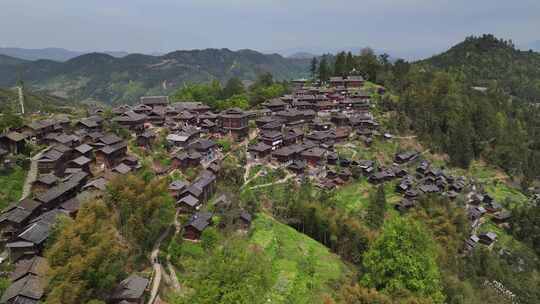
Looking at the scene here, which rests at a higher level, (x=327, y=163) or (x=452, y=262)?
(x=327, y=163)

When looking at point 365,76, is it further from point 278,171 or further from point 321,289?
point 321,289

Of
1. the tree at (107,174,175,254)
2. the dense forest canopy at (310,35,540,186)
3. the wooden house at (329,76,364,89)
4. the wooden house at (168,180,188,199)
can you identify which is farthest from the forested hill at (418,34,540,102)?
the tree at (107,174,175,254)

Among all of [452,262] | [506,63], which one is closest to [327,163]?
[452,262]

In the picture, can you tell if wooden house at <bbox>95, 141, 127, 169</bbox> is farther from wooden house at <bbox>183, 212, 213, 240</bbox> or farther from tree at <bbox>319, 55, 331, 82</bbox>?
tree at <bbox>319, 55, 331, 82</bbox>

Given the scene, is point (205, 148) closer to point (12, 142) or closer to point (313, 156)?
point (313, 156)

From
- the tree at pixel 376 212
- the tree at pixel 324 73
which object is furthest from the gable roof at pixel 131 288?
the tree at pixel 324 73
